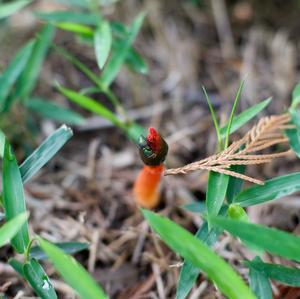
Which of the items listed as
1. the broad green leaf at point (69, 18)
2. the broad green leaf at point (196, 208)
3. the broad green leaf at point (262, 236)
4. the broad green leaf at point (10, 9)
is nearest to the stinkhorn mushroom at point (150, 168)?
the broad green leaf at point (196, 208)

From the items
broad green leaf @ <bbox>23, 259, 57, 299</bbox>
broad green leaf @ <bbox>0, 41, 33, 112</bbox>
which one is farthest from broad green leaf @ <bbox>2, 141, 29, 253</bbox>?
broad green leaf @ <bbox>0, 41, 33, 112</bbox>

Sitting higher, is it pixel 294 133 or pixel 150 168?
pixel 150 168

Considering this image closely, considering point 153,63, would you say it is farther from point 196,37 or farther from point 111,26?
point 111,26

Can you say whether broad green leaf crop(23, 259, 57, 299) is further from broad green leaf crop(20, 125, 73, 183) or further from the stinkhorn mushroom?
the stinkhorn mushroom

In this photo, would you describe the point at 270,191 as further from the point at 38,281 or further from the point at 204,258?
the point at 38,281

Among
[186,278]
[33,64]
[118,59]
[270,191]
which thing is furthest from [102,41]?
[186,278]

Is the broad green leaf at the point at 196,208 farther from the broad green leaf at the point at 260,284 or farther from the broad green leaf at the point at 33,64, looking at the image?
the broad green leaf at the point at 33,64

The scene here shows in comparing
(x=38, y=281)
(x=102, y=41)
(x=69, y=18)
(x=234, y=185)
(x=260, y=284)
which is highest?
(x=69, y=18)
